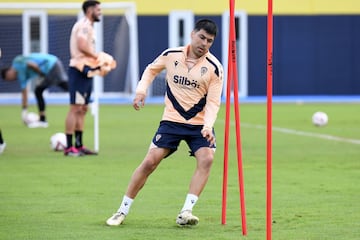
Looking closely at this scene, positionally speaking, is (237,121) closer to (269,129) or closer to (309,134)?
(269,129)

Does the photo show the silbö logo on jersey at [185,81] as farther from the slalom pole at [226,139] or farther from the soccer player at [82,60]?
the soccer player at [82,60]

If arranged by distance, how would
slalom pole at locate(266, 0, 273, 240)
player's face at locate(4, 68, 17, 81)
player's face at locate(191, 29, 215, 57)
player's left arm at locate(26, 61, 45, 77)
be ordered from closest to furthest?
slalom pole at locate(266, 0, 273, 240) < player's face at locate(191, 29, 215, 57) < player's left arm at locate(26, 61, 45, 77) < player's face at locate(4, 68, 17, 81)

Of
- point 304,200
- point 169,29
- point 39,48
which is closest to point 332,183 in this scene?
point 304,200

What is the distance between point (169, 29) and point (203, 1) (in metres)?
1.65

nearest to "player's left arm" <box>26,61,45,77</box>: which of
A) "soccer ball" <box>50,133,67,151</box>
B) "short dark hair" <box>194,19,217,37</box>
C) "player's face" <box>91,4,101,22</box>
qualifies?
"soccer ball" <box>50,133,67,151</box>

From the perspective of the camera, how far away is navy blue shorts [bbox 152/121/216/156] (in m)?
9.22

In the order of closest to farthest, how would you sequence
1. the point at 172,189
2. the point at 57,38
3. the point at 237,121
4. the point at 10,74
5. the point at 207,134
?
the point at 237,121
the point at 207,134
the point at 172,189
the point at 10,74
the point at 57,38

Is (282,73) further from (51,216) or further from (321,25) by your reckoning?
(51,216)

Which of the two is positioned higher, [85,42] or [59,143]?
[85,42]

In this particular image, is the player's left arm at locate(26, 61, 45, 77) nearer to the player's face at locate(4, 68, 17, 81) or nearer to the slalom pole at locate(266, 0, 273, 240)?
the player's face at locate(4, 68, 17, 81)

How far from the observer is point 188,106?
30.2ft

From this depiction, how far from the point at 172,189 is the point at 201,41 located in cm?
330

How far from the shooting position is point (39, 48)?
33.9 meters

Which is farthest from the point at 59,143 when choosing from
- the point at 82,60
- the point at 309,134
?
the point at 309,134
